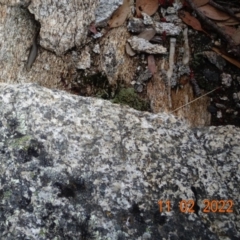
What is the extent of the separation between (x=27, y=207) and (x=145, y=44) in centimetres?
112

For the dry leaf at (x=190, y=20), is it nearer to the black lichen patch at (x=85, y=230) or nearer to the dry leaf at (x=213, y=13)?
the dry leaf at (x=213, y=13)

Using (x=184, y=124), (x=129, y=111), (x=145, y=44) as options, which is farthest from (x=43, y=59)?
(x=184, y=124)

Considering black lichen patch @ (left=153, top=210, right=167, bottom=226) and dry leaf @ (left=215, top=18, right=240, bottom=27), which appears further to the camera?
dry leaf @ (left=215, top=18, right=240, bottom=27)

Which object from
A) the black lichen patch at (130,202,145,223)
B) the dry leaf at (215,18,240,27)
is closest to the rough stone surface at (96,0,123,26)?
the dry leaf at (215,18,240,27)

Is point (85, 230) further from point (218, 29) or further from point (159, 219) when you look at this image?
point (218, 29)

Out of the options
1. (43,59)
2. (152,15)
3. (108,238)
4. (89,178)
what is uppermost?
(152,15)

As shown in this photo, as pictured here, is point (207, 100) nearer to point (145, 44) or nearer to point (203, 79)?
point (203, 79)

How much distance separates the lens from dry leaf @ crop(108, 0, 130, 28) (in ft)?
7.11

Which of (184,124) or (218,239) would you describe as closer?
(218,239)

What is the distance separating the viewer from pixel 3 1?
2.11 meters

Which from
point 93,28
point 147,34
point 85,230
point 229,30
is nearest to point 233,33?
point 229,30

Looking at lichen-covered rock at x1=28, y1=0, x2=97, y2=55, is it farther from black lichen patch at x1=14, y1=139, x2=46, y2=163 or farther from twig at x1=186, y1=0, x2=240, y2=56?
black lichen patch at x1=14, y1=139, x2=46, y2=163

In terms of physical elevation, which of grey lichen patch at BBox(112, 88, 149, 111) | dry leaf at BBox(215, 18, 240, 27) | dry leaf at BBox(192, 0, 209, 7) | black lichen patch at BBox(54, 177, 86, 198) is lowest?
black lichen patch at BBox(54, 177, 86, 198)
